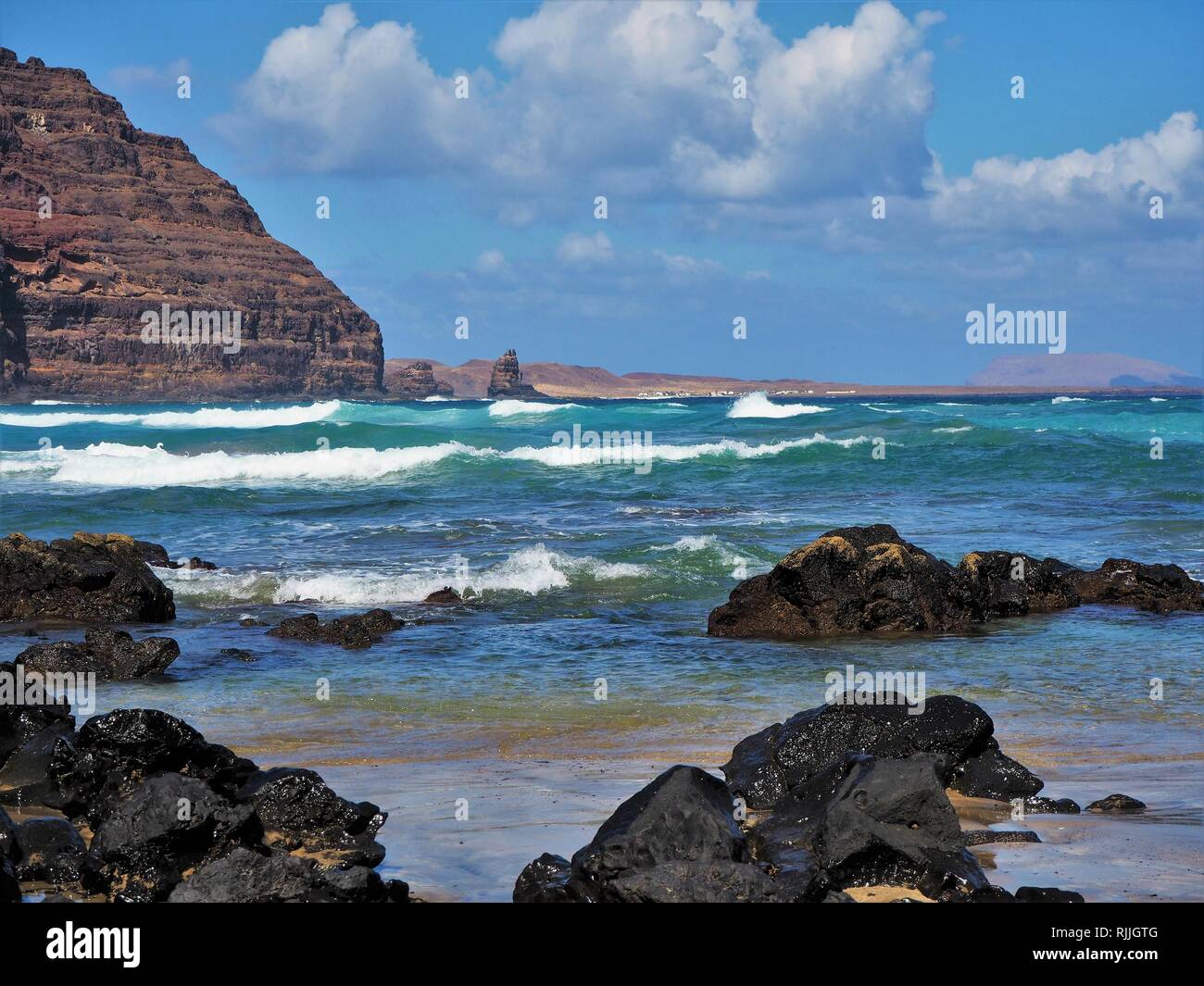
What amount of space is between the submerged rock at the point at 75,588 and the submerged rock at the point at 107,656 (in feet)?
7.98

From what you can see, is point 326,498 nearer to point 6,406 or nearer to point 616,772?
point 616,772

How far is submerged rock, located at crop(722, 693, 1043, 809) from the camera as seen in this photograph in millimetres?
6414

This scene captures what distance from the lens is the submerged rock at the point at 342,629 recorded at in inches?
441

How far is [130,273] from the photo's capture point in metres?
122

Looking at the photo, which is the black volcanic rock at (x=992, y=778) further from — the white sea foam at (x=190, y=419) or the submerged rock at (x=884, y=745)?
the white sea foam at (x=190, y=419)

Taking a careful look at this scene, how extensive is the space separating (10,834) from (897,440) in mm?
34295

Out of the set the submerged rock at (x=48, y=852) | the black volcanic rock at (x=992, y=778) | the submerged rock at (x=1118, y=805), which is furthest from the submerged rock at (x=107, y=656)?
the submerged rock at (x=1118, y=805)

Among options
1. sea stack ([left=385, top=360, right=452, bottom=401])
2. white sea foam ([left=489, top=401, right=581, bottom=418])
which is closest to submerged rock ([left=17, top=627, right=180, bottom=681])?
white sea foam ([left=489, top=401, right=581, bottom=418])

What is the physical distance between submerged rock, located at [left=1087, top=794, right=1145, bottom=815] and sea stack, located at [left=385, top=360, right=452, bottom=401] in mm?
150865

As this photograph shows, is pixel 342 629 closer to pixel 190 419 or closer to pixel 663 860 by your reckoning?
pixel 663 860

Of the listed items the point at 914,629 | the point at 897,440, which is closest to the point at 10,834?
the point at 914,629

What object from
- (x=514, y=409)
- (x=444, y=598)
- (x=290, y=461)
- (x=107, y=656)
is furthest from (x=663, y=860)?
(x=514, y=409)

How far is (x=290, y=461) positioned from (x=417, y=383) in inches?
5068

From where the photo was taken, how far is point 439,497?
80.7ft
